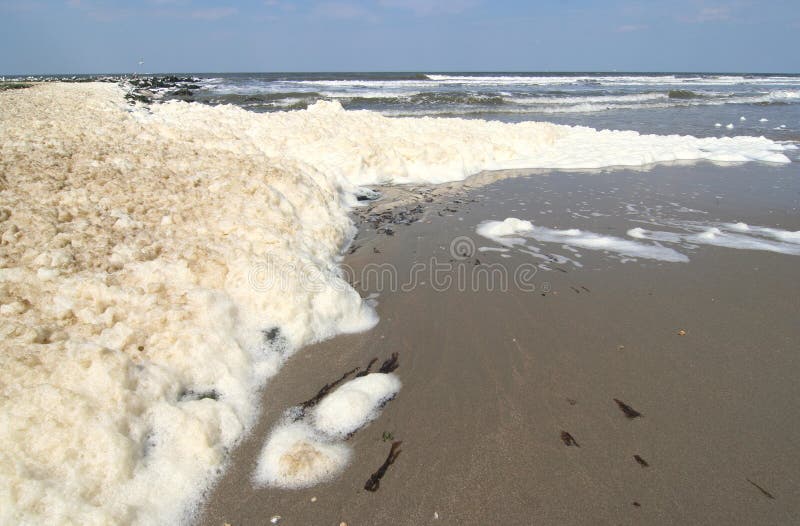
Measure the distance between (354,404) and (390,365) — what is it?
18.1 inches

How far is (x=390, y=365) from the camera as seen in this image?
9.61ft

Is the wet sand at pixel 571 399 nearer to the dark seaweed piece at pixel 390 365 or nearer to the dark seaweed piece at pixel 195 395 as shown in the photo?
the dark seaweed piece at pixel 390 365

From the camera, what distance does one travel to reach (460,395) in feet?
8.76

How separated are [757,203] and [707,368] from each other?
497 cm

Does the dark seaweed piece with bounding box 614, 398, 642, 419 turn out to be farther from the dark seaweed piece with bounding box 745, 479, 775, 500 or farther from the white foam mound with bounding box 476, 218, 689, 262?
the white foam mound with bounding box 476, 218, 689, 262

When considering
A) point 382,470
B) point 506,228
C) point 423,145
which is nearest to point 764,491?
point 382,470

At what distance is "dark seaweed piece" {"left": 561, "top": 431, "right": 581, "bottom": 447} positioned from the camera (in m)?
2.33

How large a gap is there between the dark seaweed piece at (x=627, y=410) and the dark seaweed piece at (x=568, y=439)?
385mm

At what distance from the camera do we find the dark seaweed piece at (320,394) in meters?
2.52

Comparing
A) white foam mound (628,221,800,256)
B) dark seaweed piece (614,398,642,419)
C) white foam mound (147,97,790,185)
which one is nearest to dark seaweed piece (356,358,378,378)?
dark seaweed piece (614,398,642,419)

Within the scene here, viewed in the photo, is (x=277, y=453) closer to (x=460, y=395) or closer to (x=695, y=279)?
(x=460, y=395)

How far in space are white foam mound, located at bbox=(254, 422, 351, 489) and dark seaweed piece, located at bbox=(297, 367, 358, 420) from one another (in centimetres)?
16

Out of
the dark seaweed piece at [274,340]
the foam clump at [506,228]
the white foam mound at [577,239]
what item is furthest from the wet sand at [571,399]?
the foam clump at [506,228]

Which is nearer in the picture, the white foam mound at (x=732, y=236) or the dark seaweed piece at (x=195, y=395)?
the dark seaweed piece at (x=195, y=395)
